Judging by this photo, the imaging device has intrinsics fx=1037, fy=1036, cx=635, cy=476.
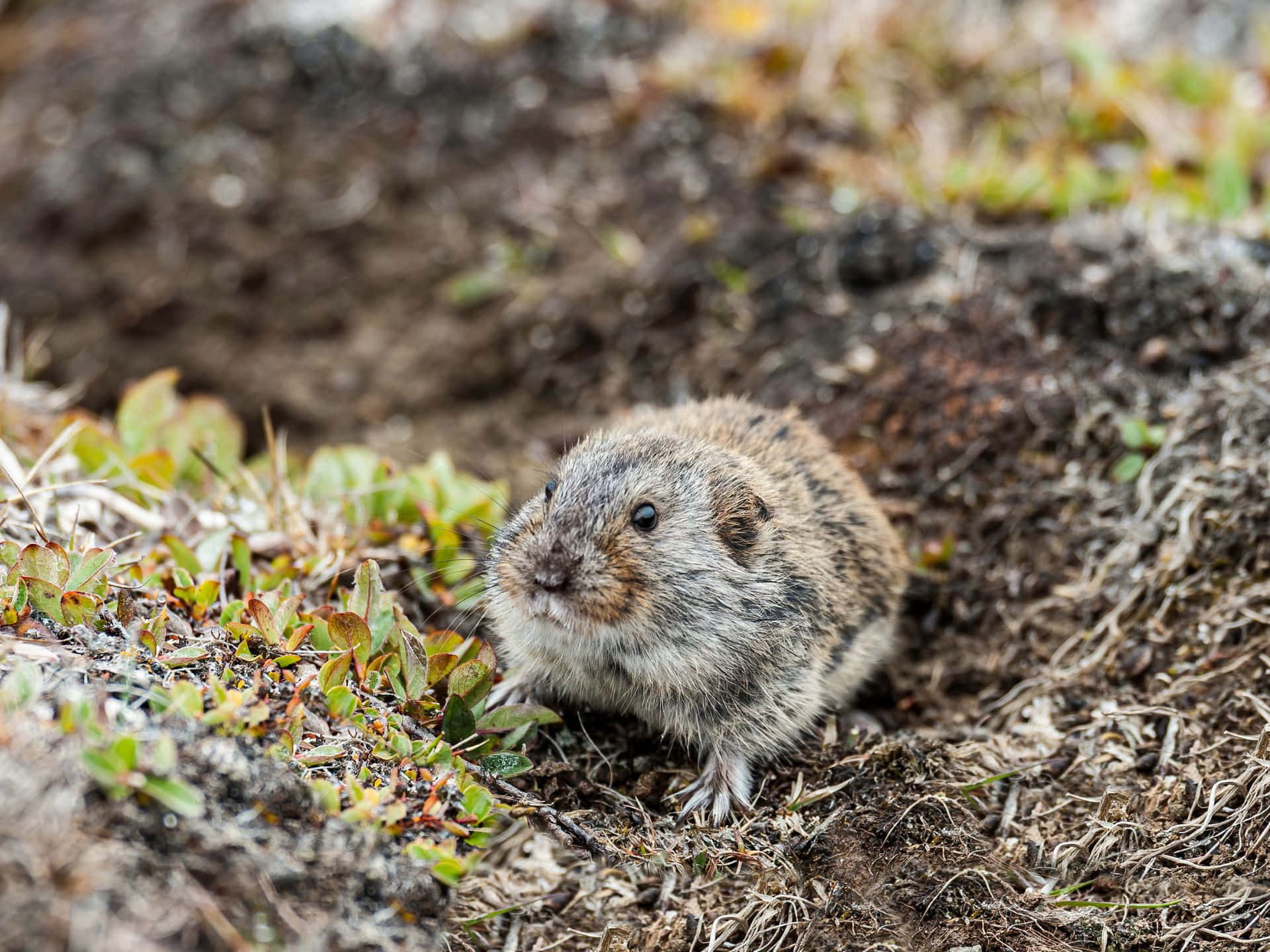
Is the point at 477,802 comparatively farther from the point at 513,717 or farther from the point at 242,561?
the point at 242,561

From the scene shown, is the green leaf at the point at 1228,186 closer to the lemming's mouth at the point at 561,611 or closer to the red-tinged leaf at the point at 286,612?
the lemming's mouth at the point at 561,611

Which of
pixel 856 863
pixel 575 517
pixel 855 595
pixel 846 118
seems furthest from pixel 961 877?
pixel 846 118

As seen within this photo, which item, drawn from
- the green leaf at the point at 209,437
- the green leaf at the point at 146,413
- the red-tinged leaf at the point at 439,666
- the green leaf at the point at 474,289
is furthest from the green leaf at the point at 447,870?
the green leaf at the point at 474,289

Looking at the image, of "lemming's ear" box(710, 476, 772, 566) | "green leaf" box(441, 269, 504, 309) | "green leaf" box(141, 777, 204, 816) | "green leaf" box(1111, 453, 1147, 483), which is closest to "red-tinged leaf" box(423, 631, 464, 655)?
"lemming's ear" box(710, 476, 772, 566)

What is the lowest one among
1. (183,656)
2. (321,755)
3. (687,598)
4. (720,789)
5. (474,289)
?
(720,789)

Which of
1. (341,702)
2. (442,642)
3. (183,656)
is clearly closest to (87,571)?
(183,656)

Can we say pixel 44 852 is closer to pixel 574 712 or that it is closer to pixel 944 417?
pixel 574 712

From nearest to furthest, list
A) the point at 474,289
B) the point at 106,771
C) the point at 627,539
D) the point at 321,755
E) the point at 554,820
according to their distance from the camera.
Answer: the point at 106,771 < the point at 321,755 < the point at 554,820 < the point at 627,539 < the point at 474,289
